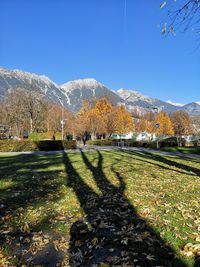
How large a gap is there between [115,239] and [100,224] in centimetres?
74

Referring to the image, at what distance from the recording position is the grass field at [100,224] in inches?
148

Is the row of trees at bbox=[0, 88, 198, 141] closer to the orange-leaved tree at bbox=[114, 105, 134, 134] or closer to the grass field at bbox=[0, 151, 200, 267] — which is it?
the orange-leaved tree at bbox=[114, 105, 134, 134]

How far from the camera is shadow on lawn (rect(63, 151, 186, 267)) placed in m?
3.60

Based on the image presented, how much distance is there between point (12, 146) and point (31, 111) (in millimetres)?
28946

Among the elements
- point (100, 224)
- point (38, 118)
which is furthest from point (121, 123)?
point (100, 224)

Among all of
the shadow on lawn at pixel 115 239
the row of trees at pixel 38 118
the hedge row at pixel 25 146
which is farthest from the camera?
the row of trees at pixel 38 118

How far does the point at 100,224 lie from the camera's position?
4.95 m

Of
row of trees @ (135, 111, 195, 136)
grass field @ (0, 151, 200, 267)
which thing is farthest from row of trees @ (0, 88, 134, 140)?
grass field @ (0, 151, 200, 267)

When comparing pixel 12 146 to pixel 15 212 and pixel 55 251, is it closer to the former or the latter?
pixel 15 212

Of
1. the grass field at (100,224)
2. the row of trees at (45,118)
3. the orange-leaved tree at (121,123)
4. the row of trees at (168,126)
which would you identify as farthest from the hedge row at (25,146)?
the row of trees at (168,126)

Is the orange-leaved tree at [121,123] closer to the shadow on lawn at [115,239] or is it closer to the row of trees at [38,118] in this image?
the row of trees at [38,118]

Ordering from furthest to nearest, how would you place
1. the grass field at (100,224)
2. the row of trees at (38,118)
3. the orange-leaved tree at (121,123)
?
the orange-leaved tree at (121,123)
the row of trees at (38,118)
the grass field at (100,224)

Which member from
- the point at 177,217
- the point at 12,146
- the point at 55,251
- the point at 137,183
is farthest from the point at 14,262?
the point at 12,146

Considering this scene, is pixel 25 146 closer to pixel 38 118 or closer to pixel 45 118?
pixel 38 118
